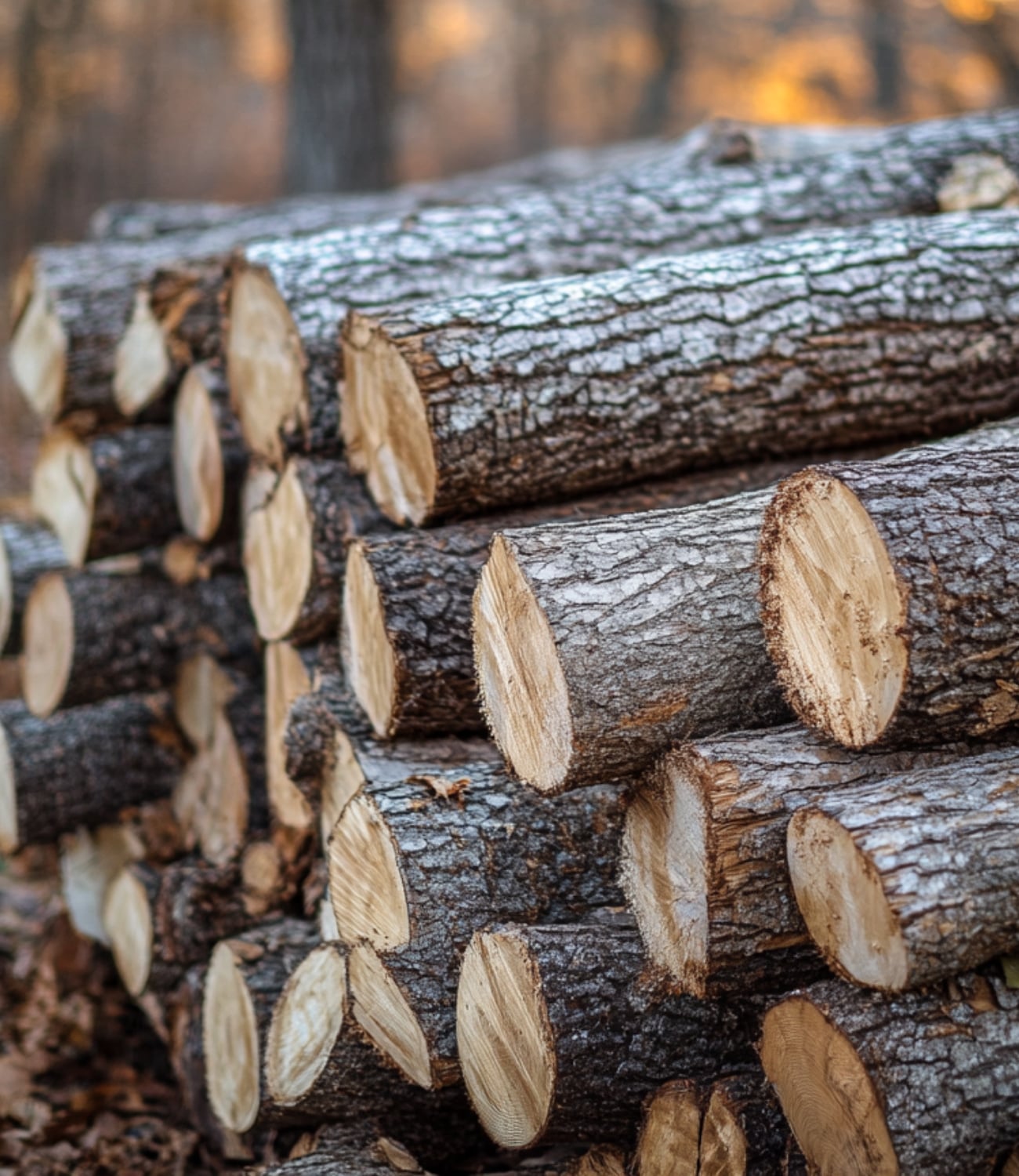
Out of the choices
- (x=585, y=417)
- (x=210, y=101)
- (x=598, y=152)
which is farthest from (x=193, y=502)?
(x=210, y=101)

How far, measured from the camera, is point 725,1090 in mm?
2078

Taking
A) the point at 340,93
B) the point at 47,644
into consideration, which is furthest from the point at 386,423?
the point at 340,93

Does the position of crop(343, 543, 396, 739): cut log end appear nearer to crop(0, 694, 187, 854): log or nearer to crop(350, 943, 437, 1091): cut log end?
crop(350, 943, 437, 1091): cut log end

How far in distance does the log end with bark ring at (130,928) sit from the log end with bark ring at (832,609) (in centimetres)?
229

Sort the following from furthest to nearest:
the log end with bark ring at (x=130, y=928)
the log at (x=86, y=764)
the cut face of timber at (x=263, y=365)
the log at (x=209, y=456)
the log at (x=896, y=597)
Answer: the log at (x=86, y=764) → the log end with bark ring at (x=130, y=928) → the log at (x=209, y=456) → the cut face of timber at (x=263, y=365) → the log at (x=896, y=597)

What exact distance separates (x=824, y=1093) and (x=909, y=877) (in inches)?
15.6

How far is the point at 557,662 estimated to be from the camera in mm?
2074

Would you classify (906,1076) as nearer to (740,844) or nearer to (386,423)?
(740,844)

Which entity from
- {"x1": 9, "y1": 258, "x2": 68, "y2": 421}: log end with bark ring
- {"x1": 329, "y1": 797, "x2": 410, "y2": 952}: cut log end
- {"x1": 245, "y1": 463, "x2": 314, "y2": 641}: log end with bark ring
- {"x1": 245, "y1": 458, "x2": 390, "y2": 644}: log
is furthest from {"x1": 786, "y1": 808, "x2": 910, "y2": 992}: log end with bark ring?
{"x1": 9, "y1": 258, "x2": 68, "y2": 421}: log end with bark ring

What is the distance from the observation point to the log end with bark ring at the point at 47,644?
3656mm

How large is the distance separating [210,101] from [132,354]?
12530 mm

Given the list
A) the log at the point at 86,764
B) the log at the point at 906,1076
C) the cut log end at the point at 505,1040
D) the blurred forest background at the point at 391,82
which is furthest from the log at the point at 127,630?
the blurred forest background at the point at 391,82

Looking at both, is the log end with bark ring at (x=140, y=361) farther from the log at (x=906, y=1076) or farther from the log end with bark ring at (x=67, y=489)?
the log at (x=906, y=1076)

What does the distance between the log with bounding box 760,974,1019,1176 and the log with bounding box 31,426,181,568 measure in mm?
2601
